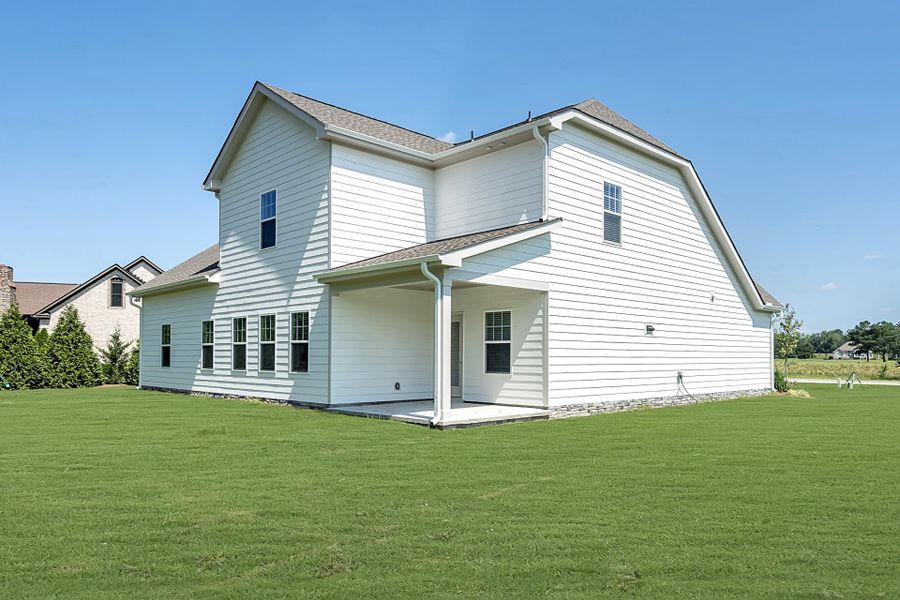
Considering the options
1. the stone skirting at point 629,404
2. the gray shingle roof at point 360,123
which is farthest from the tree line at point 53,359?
the stone skirting at point 629,404

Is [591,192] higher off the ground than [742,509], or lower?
higher

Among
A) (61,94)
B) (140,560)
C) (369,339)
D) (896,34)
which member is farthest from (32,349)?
(896,34)

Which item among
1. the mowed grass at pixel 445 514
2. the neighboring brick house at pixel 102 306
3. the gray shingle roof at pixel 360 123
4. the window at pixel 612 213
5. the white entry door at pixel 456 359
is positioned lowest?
the mowed grass at pixel 445 514

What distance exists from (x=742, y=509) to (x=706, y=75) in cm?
1395

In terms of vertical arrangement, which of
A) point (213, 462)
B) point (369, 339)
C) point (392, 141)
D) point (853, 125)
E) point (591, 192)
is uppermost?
point (853, 125)

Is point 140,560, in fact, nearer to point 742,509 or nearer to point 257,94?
point 742,509

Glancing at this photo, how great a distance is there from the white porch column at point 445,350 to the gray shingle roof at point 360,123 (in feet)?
17.6

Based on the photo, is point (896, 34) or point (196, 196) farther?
point (196, 196)

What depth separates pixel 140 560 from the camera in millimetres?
4359

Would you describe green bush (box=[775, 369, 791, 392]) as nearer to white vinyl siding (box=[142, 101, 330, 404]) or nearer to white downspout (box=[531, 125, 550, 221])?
white downspout (box=[531, 125, 550, 221])

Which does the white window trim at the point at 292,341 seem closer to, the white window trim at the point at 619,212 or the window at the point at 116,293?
the white window trim at the point at 619,212

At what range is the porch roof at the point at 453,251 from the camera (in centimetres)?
1147

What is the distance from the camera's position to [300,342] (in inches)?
597

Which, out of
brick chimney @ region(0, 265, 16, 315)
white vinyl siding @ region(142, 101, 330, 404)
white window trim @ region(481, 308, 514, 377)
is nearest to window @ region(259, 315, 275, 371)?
white vinyl siding @ region(142, 101, 330, 404)
